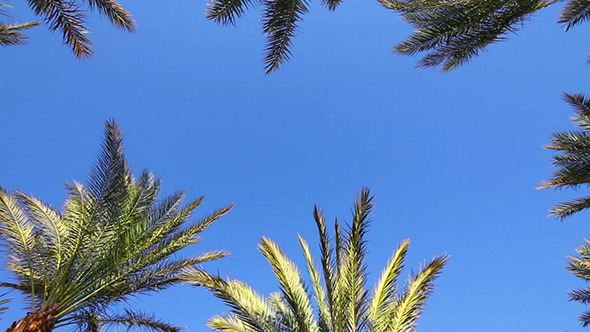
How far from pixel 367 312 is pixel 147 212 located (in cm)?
538

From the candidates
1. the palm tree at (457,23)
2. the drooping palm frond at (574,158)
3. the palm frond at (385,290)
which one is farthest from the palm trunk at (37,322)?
the drooping palm frond at (574,158)

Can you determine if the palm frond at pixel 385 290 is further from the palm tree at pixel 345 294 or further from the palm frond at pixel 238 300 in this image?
the palm frond at pixel 238 300

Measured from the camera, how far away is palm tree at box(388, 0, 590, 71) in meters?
6.38

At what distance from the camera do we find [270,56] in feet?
23.4

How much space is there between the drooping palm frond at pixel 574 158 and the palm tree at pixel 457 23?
351cm

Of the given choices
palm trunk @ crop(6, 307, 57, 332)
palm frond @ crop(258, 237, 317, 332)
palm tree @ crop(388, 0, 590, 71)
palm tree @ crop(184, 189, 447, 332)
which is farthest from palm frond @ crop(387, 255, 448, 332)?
palm trunk @ crop(6, 307, 57, 332)

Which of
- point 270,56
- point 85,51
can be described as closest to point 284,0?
point 270,56

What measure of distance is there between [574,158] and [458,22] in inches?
231

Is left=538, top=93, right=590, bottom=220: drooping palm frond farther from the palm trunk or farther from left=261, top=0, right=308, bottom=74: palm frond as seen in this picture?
the palm trunk

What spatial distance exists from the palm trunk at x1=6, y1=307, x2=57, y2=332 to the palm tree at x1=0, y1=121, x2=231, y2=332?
7 centimetres

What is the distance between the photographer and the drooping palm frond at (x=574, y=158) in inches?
351

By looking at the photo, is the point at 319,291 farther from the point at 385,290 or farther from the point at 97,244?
the point at 97,244

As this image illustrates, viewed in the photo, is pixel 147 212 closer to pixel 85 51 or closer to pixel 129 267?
pixel 129 267

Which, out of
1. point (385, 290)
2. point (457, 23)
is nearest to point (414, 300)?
point (385, 290)
